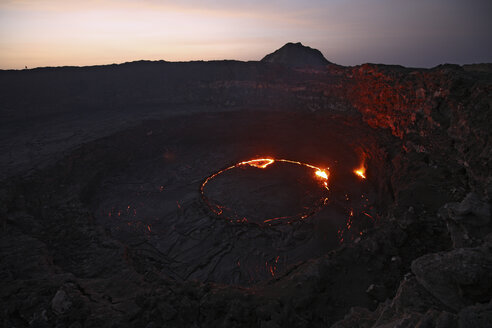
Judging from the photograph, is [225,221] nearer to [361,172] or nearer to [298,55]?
[361,172]

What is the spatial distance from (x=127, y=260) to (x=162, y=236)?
2416 mm

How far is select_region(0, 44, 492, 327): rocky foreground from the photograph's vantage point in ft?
16.9

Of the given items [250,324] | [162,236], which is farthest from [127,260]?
[250,324]

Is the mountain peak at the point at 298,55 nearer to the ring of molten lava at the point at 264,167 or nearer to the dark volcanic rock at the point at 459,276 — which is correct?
the ring of molten lava at the point at 264,167

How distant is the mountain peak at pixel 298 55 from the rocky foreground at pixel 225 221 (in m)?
11.0

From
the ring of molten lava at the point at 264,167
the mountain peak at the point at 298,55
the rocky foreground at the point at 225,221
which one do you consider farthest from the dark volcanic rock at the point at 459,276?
the mountain peak at the point at 298,55

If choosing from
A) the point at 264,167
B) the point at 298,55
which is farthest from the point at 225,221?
the point at 298,55

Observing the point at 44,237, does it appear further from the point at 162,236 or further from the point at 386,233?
the point at 386,233

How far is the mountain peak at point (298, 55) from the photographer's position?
3262 centimetres

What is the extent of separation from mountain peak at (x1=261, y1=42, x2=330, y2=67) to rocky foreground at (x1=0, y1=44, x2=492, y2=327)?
36.1ft

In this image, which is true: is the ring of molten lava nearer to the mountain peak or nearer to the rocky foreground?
the rocky foreground

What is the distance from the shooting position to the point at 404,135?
12234 millimetres

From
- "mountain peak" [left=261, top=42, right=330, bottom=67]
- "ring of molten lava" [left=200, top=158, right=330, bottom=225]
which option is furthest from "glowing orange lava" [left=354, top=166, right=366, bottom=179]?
"mountain peak" [left=261, top=42, right=330, bottom=67]

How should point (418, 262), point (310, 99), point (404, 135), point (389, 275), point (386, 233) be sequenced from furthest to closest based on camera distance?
point (310, 99), point (404, 135), point (386, 233), point (389, 275), point (418, 262)
